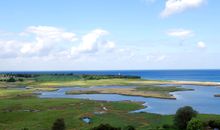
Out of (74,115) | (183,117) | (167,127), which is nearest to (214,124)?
(183,117)

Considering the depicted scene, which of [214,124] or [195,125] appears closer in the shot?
[195,125]

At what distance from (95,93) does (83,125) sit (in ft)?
214

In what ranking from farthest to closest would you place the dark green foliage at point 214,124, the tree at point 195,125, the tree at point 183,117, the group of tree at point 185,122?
1. the tree at point 183,117
2. the group of tree at point 185,122
3. the dark green foliage at point 214,124
4. the tree at point 195,125

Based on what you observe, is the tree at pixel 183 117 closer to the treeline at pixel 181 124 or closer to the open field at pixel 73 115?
the treeline at pixel 181 124

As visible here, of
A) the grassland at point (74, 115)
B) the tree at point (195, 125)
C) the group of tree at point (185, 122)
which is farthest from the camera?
the grassland at point (74, 115)

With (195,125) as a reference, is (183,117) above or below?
above

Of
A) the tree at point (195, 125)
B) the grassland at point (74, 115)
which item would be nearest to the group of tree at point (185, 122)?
the grassland at point (74, 115)

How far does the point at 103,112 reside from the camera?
7325 cm

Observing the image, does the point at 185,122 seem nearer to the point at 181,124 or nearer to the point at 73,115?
the point at 181,124

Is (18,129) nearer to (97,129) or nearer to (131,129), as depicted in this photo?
(97,129)

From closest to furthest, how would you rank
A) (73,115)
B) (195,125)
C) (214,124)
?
(195,125) < (214,124) < (73,115)

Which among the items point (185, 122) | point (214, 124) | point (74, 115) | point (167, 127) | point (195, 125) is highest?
point (195, 125)

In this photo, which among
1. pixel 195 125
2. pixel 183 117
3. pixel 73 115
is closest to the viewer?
pixel 195 125

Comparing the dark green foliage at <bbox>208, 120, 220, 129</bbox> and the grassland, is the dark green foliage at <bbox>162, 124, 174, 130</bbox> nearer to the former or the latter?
the grassland
